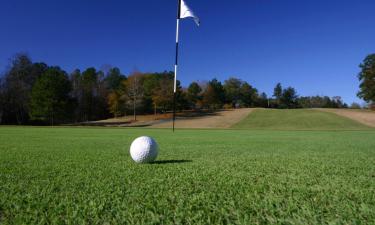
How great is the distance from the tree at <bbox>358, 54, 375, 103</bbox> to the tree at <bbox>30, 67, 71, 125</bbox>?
62887 mm

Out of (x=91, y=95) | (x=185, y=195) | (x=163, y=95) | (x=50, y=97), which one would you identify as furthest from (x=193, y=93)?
(x=185, y=195)

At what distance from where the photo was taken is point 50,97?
47.7m

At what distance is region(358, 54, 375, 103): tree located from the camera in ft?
200

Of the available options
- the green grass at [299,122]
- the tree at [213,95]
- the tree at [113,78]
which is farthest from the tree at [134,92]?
the green grass at [299,122]

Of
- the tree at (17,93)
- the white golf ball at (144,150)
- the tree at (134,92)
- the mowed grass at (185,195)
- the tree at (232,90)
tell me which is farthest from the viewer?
the tree at (232,90)

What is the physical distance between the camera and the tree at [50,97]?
47.3 meters

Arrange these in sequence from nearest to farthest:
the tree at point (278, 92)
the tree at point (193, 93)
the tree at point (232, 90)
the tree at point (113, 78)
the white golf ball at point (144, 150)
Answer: the white golf ball at point (144, 150) → the tree at point (193, 93) → the tree at point (113, 78) → the tree at point (232, 90) → the tree at point (278, 92)

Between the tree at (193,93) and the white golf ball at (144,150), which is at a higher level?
the tree at (193,93)

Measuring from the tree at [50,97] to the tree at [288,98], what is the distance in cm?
7105

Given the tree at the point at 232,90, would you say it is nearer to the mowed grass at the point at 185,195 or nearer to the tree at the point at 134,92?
the tree at the point at 134,92

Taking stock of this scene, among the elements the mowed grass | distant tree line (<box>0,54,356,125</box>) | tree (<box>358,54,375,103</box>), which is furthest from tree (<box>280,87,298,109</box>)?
the mowed grass

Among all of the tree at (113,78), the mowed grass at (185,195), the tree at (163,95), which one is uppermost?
the tree at (113,78)

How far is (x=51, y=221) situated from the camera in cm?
227

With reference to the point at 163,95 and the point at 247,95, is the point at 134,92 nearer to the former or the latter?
the point at 163,95
